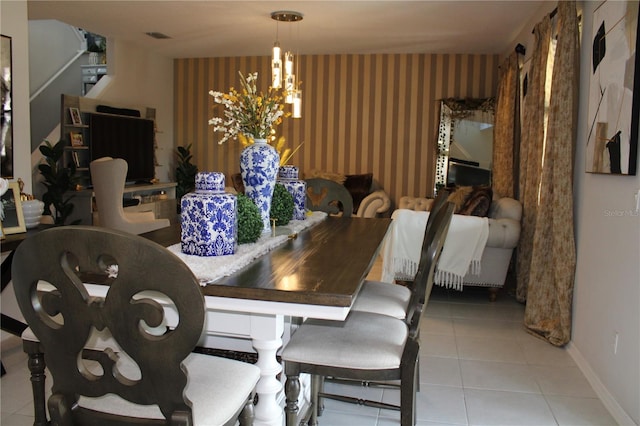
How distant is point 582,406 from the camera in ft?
8.95

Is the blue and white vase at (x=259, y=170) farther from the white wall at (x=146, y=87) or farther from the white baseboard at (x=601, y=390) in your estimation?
the white wall at (x=146, y=87)

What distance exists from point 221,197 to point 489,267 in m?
3.28

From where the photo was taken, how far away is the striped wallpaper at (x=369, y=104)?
7520 millimetres

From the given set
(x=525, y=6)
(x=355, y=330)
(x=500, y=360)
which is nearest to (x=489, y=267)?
(x=500, y=360)

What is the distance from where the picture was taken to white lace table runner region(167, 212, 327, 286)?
64.1 inches

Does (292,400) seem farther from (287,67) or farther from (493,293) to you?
(287,67)

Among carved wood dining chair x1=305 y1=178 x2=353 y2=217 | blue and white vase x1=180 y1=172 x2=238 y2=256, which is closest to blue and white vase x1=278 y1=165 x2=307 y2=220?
carved wood dining chair x1=305 y1=178 x2=353 y2=217

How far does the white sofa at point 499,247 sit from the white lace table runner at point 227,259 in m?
2.48

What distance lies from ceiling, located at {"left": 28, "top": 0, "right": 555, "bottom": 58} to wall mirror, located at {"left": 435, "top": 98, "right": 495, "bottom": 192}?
2.44 feet

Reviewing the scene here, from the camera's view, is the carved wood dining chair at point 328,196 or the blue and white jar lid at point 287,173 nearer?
the blue and white jar lid at point 287,173

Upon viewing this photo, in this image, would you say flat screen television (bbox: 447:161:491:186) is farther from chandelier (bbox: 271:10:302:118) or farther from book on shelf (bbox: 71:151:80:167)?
book on shelf (bbox: 71:151:80:167)

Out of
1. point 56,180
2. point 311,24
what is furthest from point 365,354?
point 56,180

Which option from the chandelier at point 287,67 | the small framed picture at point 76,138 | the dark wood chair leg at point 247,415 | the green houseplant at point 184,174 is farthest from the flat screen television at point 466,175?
the dark wood chair leg at point 247,415

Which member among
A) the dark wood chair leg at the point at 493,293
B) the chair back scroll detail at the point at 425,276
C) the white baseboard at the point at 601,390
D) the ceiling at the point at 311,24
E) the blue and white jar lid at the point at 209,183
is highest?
the ceiling at the point at 311,24
